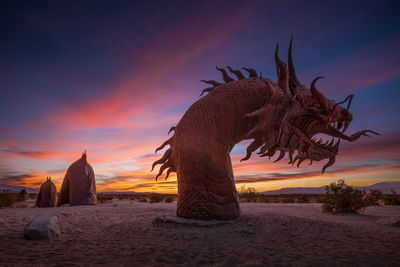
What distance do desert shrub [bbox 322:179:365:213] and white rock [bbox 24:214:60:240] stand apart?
10.2m

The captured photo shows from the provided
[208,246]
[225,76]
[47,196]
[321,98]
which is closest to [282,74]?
[321,98]

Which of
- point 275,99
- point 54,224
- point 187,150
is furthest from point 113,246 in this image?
point 275,99

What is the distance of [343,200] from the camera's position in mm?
9617

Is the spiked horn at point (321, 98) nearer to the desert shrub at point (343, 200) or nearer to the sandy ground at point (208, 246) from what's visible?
the sandy ground at point (208, 246)

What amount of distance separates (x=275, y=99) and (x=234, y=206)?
2.76 meters

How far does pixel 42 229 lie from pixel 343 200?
10620 millimetres

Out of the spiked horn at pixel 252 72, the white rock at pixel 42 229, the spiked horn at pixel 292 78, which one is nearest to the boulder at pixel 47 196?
the white rock at pixel 42 229

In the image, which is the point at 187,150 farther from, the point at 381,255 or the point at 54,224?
the point at 381,255

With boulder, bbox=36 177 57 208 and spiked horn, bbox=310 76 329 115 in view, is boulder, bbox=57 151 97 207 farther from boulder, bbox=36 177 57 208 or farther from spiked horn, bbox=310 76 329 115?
spiked horn, bbox=310 76 329 115

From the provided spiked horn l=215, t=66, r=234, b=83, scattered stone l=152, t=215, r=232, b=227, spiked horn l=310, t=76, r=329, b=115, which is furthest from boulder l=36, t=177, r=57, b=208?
spiked horn l=310, t=76, r=329, b=115

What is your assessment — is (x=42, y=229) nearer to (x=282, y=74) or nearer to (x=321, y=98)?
(x=282, y=74)

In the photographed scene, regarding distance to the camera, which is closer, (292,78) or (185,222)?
(185,222)

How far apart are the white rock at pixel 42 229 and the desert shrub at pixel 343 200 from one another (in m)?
10.2

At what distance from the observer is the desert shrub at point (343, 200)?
376 inches
